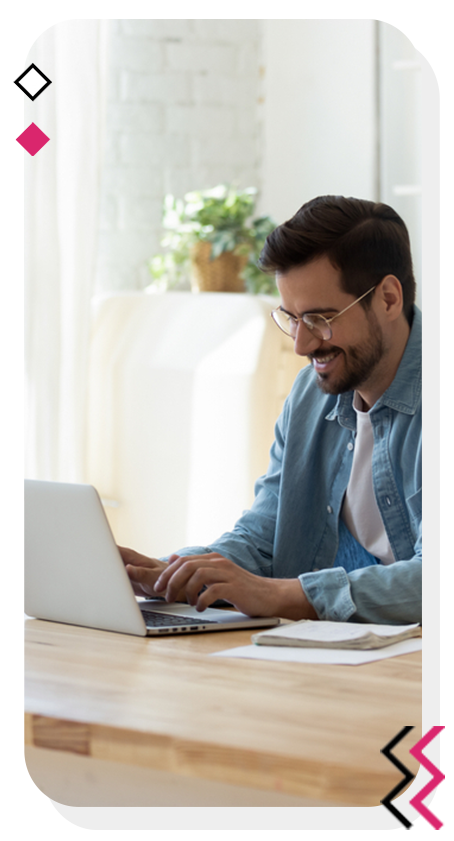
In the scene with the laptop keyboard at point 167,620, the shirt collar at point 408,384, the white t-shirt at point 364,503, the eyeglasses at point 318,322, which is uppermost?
the eyeglasses at point 318,322

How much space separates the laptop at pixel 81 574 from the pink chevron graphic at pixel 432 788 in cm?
52

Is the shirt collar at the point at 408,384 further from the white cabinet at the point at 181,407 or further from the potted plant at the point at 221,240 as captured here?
the potted plant at the point at 221,240

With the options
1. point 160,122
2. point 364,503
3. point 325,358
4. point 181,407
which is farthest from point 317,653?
point 160,122

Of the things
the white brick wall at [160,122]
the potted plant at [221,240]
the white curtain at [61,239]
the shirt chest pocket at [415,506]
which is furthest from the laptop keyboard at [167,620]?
the white brick wall at [160,122]

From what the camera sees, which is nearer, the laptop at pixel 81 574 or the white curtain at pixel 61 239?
the laptop at pixel 81 574

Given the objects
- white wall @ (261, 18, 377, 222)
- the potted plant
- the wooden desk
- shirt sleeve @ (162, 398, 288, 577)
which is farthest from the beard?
white wall @ (261, 18, 377, 222)

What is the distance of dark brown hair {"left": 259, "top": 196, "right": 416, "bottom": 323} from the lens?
152 centimetres

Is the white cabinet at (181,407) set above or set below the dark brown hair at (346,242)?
below

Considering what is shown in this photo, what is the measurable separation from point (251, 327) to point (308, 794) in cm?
248

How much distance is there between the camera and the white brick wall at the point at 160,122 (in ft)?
11.6

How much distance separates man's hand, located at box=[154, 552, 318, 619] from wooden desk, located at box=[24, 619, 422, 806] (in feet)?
0.54

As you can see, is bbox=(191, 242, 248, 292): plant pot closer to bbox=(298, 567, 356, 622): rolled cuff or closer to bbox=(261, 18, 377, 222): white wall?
bbox=(261, 18, 377, 222): white wall

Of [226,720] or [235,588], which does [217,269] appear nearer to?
[235,588]
